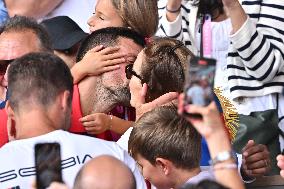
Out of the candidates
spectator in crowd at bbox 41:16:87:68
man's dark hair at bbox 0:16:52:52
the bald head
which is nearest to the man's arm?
spectator in crowd at bbox 41:16:87:68

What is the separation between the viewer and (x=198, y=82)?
9.81 ft

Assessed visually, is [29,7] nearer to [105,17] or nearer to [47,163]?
[105,17]

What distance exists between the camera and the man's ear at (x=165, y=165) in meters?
4.25

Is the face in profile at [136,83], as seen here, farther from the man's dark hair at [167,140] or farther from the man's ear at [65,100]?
the man's ear at [65,100]

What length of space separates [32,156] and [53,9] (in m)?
2.96

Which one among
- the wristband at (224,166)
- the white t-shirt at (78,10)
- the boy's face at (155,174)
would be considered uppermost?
the wristband at (224,166)

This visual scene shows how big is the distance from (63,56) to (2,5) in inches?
44.3

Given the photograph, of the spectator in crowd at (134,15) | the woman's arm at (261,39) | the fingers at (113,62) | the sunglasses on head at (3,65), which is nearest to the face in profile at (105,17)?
the spectator in crowd at (134,15)

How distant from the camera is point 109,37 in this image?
5.39 meters

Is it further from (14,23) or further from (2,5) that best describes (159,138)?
(2,5)

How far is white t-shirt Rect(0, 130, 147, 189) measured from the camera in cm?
388

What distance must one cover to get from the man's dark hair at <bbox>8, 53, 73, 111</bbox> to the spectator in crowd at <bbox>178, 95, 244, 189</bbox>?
44.0 inches

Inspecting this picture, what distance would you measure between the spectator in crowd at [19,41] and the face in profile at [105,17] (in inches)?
22.5

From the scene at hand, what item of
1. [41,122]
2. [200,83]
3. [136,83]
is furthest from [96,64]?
[200,83]
